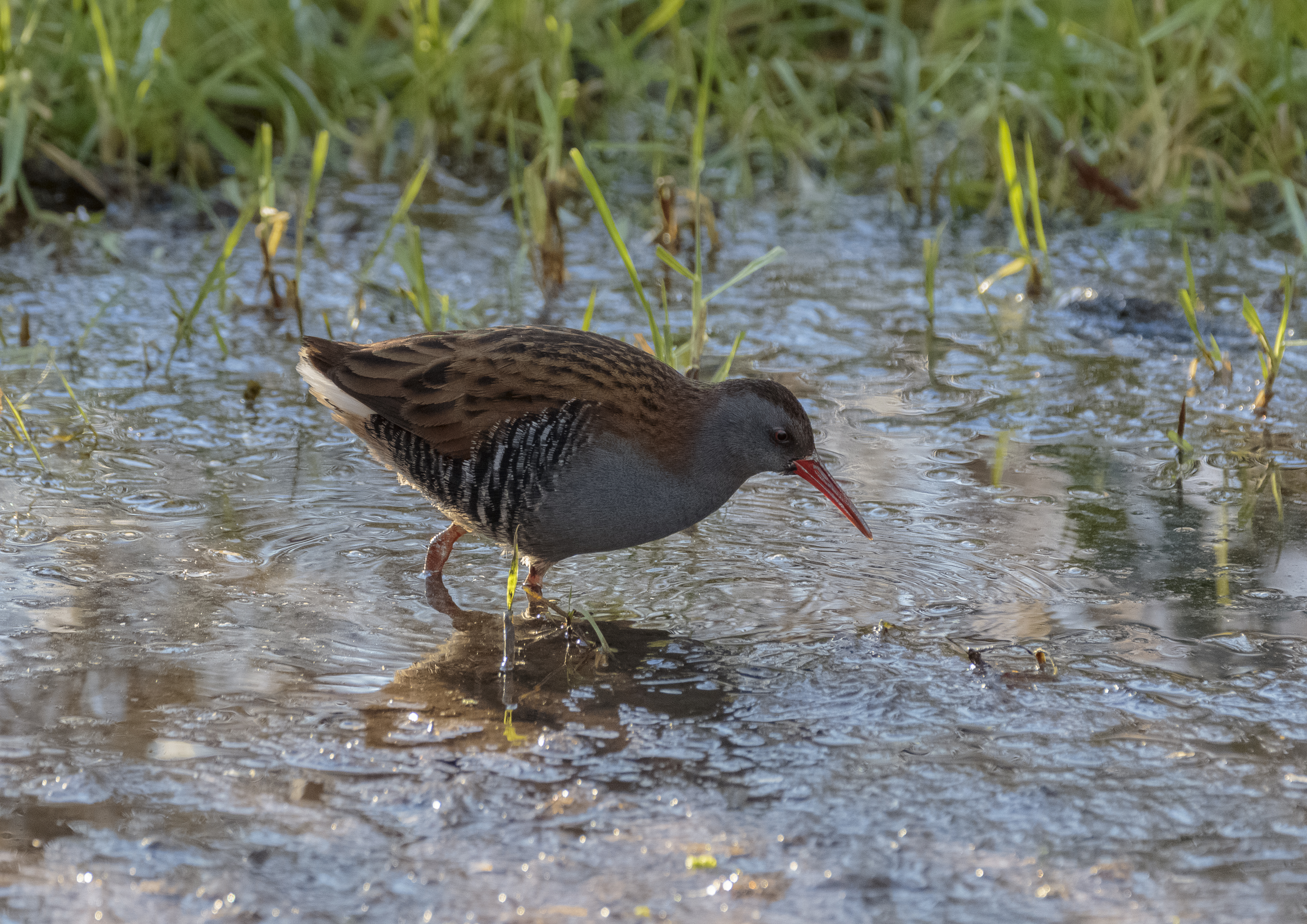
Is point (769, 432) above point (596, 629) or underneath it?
above

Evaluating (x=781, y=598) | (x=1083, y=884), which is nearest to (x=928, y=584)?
(x=781, y=598)

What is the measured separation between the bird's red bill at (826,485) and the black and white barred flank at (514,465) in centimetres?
53

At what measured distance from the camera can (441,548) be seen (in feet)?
11.0

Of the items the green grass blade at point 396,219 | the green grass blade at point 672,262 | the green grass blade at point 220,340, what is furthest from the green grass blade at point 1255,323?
the green grass blade at point 220,340

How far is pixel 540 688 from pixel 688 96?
470 cm

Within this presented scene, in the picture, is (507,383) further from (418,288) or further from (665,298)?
(418,288)

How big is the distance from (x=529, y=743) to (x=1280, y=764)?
1.29m

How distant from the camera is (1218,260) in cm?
542

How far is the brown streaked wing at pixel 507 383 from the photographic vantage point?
10.4ft

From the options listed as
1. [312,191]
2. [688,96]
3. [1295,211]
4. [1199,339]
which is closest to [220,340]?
[312,191]

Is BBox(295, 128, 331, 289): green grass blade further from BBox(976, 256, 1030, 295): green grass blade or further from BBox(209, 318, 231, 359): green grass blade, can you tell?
BBox(976, 256, 1030, 295): green grass blade

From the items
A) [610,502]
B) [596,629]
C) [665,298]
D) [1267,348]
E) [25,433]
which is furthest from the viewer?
[1267,348]

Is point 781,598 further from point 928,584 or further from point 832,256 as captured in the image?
point 832,256

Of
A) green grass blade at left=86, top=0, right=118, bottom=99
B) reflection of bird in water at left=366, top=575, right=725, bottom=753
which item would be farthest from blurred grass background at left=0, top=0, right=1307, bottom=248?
reflection of bird in water at left=366, top=575, right=725, bottom=753
